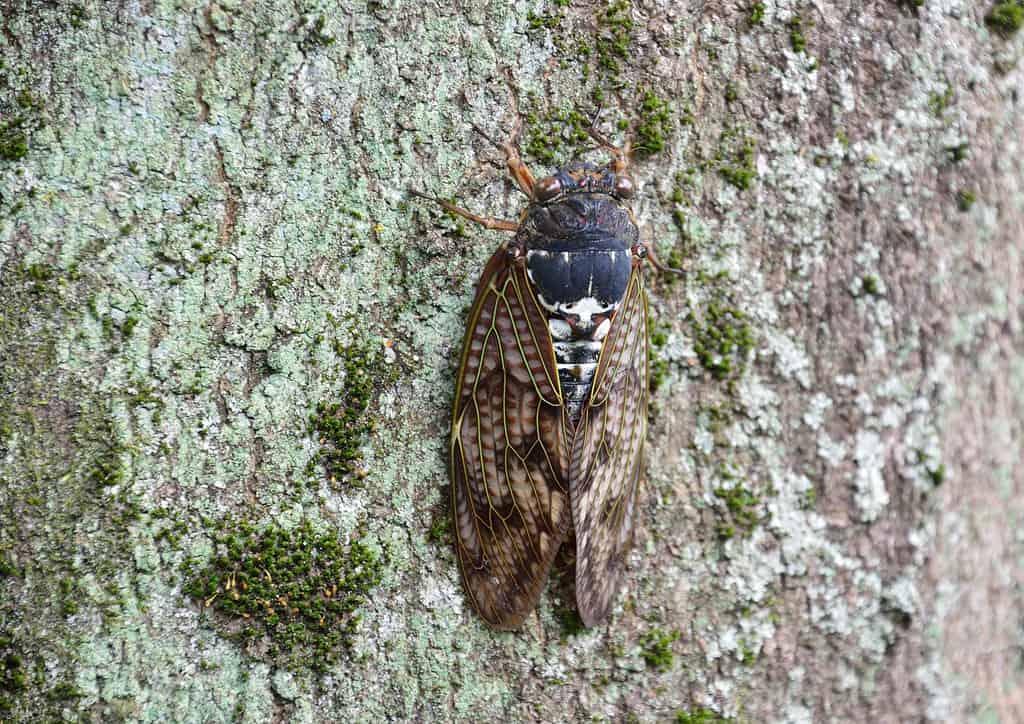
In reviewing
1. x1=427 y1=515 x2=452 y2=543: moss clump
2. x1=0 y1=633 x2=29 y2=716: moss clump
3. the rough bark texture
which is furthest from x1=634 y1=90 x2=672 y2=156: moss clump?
x1=0 y1=633 x2=29 y2=716: moss clump

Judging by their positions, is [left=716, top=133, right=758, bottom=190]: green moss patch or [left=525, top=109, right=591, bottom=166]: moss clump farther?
[left=716, top=133, right=758, bottom=190]: green moss patch

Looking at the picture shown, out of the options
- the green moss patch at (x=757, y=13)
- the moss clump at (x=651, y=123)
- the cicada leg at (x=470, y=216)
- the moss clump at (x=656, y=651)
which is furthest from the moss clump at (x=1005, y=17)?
the moss clump at (x=656, y=651)

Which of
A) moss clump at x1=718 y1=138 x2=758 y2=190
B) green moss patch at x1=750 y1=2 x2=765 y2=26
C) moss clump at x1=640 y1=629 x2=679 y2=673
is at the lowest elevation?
moss clump at x1=640 y1=629 x2=679 y2=673

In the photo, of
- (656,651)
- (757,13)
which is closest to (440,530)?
(656,651)

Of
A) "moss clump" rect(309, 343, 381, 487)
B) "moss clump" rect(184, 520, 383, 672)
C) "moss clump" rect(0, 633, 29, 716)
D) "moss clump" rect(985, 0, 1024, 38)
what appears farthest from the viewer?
"moss clump" rect(985, 0, 1024, 38)

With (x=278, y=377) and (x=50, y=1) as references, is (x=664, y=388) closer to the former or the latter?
(x=278, y=377)

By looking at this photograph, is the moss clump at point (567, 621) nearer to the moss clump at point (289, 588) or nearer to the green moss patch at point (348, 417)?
the moss clump at point (289, 588)

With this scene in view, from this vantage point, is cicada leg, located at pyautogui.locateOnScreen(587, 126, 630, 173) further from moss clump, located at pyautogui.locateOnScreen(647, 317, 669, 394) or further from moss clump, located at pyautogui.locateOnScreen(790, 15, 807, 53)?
moss clump, located at pyautogui.locateOnScreen(790, 15, 807, 53)
